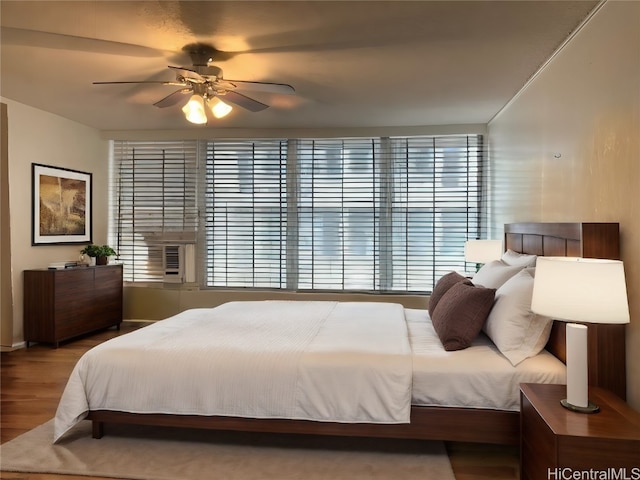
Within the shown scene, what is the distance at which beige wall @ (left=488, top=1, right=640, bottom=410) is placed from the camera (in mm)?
2135

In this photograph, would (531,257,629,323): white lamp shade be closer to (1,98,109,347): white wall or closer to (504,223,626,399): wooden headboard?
(504,223,626,399): wooden headboard

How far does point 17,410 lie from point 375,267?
152 inches

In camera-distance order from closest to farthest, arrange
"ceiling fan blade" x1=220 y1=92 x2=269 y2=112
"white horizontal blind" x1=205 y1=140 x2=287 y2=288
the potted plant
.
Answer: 1. "ceiling fan blade" x1=220 y1=92 x2=269 y2=112
2. the potted plant
3. "white horizontal blind" x1=205 y1=140 x2=287 y2=288

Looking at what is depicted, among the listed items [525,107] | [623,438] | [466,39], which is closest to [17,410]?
[623,438]

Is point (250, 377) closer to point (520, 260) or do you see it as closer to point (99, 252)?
point (520, 260)

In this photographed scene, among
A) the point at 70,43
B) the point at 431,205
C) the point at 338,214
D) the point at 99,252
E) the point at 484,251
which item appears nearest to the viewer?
the point at 70,43

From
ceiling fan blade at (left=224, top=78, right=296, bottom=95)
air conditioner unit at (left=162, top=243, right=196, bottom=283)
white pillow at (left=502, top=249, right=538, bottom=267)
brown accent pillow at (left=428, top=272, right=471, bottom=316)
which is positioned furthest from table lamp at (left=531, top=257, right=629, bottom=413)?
air conditioner unit at (left=162, top=243, right=196, bottom=283)

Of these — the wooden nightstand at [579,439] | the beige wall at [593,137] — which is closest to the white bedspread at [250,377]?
the wooden nightstand at [579,439]

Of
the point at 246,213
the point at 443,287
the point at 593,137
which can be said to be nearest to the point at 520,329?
the point at 443,287

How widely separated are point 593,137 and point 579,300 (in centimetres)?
123

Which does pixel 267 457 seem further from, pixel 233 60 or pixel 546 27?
pixel 546 27

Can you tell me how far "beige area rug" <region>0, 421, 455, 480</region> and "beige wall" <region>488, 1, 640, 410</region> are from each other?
3.96 feet

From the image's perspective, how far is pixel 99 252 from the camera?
17.5 ft

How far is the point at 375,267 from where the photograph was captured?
5.55 metres
